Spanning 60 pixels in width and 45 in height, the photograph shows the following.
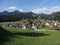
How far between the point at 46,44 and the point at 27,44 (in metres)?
1.83

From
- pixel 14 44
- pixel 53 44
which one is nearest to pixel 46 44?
pixel 53 44

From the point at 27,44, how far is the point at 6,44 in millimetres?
1996

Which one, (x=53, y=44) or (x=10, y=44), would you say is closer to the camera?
(x=10, y=44)

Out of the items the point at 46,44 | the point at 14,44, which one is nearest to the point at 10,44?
the point at 14,44

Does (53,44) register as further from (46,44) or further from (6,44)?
(6,44)

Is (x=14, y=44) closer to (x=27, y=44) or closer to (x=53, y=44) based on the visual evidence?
(x=27, y=44)

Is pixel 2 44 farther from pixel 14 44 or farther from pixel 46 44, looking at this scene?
pixel 46 44

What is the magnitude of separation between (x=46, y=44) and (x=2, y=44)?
4.17 m

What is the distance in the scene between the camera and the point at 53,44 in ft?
74.6

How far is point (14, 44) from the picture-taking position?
21594 mm

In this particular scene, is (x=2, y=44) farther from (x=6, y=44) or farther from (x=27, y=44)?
(x=27, y=44)

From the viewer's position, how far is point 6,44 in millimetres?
21594

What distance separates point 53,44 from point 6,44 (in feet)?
14.8

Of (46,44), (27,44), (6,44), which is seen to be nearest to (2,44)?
(6,44)
